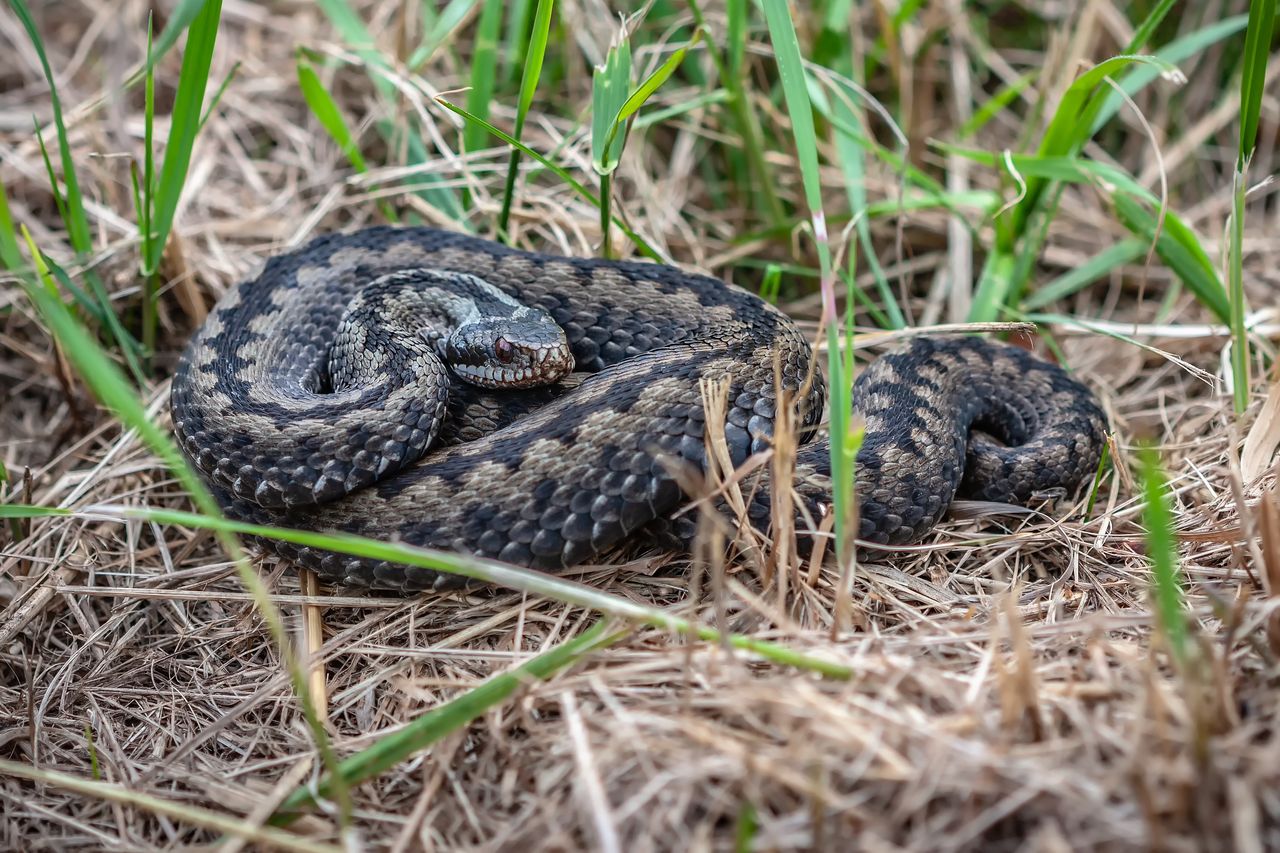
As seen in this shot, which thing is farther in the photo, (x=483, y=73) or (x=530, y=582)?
(x=483, y=73)

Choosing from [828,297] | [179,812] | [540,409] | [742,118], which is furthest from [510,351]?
[179,812]

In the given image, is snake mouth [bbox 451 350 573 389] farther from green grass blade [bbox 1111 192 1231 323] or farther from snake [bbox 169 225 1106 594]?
green grass blade [bbox 1111 192 1231 323]

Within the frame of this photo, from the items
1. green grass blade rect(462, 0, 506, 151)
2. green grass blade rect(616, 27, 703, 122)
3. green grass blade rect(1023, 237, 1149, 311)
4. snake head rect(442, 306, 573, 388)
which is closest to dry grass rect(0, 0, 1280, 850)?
green grass blade rect(462, 0, 506, 151)

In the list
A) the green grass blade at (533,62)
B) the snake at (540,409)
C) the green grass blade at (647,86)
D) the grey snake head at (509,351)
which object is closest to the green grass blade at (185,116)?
the snake at (540,409)

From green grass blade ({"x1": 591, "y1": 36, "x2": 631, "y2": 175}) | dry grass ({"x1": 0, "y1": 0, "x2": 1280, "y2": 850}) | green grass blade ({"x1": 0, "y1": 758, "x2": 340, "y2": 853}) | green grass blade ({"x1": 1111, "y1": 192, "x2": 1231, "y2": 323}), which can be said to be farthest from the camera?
green grass blade ({"x1": 1111, "y1": 192, "x2": 1231, "y2": 323})

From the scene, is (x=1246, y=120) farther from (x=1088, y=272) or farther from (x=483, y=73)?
(x=483, y=73)
